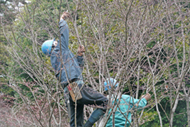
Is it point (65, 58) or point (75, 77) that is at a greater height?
point (65, 58)

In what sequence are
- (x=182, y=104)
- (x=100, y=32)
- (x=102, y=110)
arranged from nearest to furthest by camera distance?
(x=102, y=110) < (x=100, y=32) < (x=182, y=104)

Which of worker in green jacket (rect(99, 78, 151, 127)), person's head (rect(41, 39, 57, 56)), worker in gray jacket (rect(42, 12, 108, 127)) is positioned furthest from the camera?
person's head (rect(41, 39, 57, 56))

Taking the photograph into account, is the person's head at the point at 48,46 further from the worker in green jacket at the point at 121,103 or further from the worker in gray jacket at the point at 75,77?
A: the worker in green jacket at the point at 121,103

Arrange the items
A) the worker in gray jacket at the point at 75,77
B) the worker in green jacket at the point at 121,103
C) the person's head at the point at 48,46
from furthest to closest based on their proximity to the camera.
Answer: the person's head at the point at 48,46
the worker in gray jacket at the point at 75,77
the worker in green jacket at the point at 121,103

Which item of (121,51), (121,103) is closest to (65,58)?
(121,51)

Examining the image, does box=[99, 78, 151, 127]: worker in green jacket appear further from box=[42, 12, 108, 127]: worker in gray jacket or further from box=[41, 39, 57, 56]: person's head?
box=[41, 39, 57, 56]: person's head

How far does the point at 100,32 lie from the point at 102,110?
1220 millimetres

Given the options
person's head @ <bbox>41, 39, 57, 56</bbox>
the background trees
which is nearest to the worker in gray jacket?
person's head @ <bbox>41, 39, 57, 56</bbox>

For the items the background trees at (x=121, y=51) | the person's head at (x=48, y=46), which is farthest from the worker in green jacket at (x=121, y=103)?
the person's head at (x=48, y=46)

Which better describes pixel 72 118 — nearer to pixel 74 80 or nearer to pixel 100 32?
pixel 74 80

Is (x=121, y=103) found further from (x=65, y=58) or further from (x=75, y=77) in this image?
(x=65, y=58)

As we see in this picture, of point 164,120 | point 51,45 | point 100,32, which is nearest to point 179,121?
point 164,120

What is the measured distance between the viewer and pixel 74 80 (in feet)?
10.2

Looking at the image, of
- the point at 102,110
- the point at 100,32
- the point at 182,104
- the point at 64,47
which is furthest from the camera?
the point at 182,104
